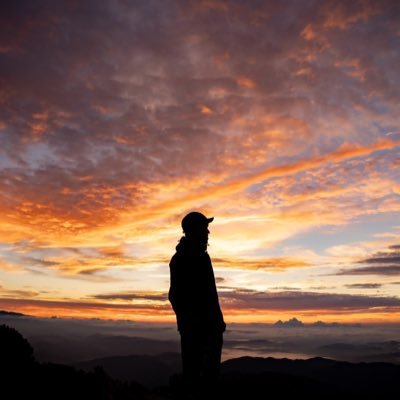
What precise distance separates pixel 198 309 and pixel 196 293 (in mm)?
307

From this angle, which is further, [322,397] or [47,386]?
[322,397]

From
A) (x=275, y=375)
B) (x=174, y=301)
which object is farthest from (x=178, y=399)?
(x=275, y=375)

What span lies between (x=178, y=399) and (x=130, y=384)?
13.7ft

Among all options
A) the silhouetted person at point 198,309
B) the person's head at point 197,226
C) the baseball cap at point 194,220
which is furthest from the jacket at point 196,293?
the baseball cap at point 194,220

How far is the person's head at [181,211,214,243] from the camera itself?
793cm

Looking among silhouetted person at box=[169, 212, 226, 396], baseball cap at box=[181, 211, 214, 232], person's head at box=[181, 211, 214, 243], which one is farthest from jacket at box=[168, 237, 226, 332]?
baseball cap at box=[181, 211, 214, 232]

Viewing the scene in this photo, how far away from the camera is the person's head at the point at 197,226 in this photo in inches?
312

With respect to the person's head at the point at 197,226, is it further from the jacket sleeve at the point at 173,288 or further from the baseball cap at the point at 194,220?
the jacket sleeve at the point at 173,288

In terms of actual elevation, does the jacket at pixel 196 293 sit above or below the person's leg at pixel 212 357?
above

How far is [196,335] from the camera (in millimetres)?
7883

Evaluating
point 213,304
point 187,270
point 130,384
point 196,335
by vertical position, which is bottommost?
point 130,384

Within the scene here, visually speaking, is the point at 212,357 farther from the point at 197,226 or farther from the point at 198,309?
the point at 197,226

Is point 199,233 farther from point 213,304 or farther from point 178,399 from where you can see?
point 178,399

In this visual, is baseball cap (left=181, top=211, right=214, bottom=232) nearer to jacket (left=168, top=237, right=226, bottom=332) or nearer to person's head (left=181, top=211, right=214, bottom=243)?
person's head (left=181, top=211, right=214, bottom=243)
